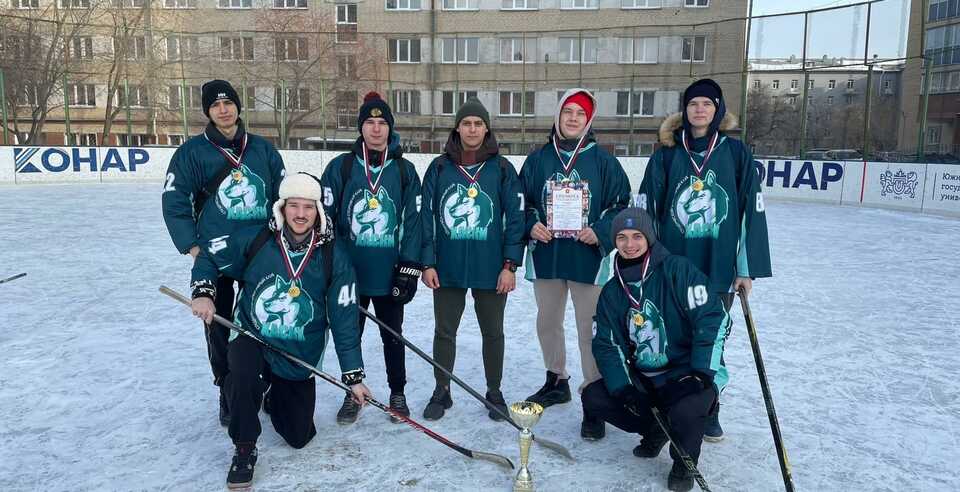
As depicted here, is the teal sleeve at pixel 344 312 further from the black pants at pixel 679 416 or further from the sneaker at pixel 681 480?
the sneaker at pixel 681 480

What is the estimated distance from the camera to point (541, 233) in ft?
10.1

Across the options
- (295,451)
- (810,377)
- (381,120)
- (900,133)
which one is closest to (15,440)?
(295,451)

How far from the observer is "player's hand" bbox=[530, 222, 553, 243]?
308 cm

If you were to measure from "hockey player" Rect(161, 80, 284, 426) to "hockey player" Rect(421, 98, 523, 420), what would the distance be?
789mm

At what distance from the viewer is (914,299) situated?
5.68 m

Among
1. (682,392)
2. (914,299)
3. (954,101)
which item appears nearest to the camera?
(682,392)

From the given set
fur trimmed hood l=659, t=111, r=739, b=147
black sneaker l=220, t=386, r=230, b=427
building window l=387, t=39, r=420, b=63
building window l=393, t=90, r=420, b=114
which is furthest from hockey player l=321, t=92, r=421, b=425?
building window l=387, t=39, r=420, b=63

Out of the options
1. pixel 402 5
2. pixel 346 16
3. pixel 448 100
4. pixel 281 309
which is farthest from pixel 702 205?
pixel 346 16

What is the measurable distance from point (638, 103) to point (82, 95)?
1920 cm

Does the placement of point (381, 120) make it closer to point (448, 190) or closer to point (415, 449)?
point (448, 190)

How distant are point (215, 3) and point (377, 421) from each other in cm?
3037

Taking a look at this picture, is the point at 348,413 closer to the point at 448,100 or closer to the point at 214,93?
the point at 214,93

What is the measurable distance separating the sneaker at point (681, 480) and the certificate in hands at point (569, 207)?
1.09 metres

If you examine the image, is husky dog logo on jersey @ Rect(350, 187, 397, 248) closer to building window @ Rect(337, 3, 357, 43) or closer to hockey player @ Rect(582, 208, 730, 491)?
hockey player @ Rect(582, 208, 730, 491)
